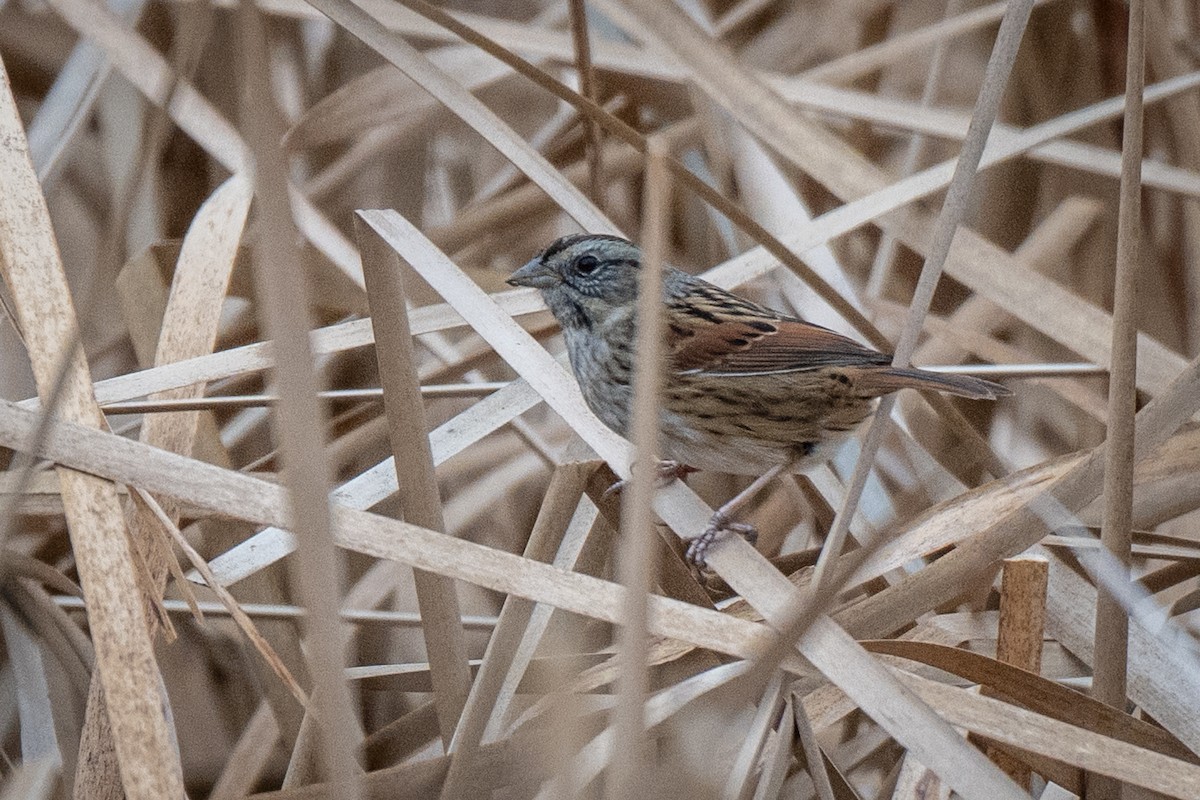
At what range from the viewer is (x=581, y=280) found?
2504 millimetres

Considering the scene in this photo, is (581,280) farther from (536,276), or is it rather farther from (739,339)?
(739,339)

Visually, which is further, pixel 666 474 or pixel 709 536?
pixel 666 474

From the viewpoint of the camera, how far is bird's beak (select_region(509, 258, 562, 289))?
249 centimetres

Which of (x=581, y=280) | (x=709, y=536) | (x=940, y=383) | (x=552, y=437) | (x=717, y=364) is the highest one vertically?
(x=581, y=280)

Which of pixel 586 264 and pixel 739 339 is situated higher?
pixel 586 264

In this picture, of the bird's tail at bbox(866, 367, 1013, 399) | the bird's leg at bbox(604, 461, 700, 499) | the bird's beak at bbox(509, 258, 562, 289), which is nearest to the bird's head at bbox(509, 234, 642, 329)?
the bird's beak at bbox(509, 258, 562, 289)

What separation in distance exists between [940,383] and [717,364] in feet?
1.68

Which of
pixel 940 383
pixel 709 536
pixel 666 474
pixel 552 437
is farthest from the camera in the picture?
pixel 552 437

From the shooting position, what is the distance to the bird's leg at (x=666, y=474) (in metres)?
1.97

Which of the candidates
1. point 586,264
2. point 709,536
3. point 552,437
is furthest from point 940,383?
point 552,437

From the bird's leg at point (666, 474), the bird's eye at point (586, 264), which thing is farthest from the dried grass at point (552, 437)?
the bird's eye at point (586, 264)

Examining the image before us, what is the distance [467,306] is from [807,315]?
929 mm

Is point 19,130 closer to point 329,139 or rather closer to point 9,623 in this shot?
point 9,623

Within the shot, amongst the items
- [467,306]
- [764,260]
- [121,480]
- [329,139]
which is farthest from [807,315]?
[121,480]
